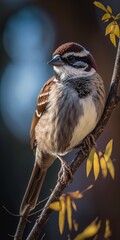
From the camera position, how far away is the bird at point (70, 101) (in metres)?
3.16

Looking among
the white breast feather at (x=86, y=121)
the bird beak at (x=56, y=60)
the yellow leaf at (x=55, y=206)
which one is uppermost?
the yellow leaf at (x=55, y=206)

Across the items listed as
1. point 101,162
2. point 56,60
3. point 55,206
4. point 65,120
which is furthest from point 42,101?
point 55,206

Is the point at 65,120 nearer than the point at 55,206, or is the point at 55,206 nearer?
the point at 55,206

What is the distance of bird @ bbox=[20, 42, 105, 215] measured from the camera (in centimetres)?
316

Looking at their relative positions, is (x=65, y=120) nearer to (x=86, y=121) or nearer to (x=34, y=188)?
(x=86, y=121)

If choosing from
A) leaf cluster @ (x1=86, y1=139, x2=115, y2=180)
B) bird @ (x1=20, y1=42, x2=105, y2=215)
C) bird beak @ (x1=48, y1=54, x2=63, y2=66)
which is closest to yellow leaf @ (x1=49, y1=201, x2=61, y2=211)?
leaf cluster @ (x1=86, y1=139, x2=115, y2=180)

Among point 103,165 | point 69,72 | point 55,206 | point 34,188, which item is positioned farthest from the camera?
point 34,188

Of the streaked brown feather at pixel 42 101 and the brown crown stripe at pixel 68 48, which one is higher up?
the brown crown stripe at pixel 68 48

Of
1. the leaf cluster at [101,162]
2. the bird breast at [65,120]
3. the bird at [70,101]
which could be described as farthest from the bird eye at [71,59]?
the leaf cluster at [101,162]

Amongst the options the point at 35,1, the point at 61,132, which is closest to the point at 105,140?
the point at 61,132

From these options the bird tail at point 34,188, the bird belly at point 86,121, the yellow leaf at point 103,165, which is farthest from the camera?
the bird tail at point 34,188

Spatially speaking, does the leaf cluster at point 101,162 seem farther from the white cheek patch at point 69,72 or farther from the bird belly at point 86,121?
the white cheek patch at point 69,72

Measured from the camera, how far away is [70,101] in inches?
127

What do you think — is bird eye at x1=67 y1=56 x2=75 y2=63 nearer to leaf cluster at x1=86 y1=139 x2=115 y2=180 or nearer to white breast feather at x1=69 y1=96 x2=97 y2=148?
white breast feather at x1=69 y1=96 x2=97 y2=148
